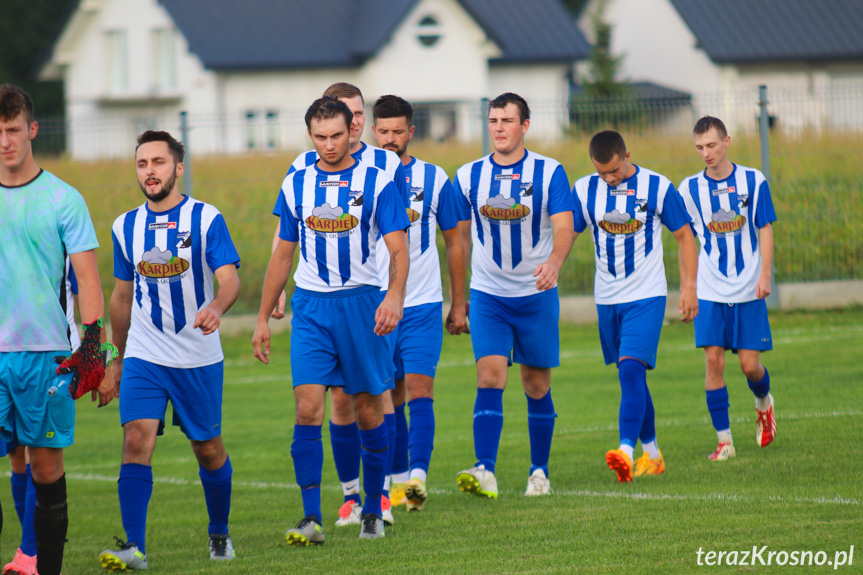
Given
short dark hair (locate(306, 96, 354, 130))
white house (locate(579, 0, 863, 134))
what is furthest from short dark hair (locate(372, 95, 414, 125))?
white house (locate(579, 0, 863, 134))

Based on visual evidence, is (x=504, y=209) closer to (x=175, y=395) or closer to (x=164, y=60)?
(x=175, y=395)

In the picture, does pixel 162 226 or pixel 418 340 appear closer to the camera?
pixel 162 226

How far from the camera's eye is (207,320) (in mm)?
5535

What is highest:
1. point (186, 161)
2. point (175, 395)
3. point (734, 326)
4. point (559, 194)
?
point (186, 161)

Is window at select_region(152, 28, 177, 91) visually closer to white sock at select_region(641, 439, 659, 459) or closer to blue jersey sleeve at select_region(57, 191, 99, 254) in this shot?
white sock at select_region(641, 439, 659, 459)

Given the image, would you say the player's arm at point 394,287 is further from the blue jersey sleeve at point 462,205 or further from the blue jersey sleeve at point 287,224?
the blue jersey sleeve at point 462,205

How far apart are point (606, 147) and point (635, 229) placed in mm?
582

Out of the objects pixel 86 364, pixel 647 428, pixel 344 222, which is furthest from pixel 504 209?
pixel 86 364

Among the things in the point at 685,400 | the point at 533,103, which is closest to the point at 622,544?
the point at 685,400

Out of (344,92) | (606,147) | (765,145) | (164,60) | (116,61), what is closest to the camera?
(344,92)

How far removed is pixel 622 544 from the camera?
18.0ft

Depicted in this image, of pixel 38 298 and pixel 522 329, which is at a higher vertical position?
pixel 38 298

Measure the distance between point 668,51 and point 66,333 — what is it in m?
39.4

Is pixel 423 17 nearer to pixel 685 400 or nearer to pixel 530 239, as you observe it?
pixel 685 400
